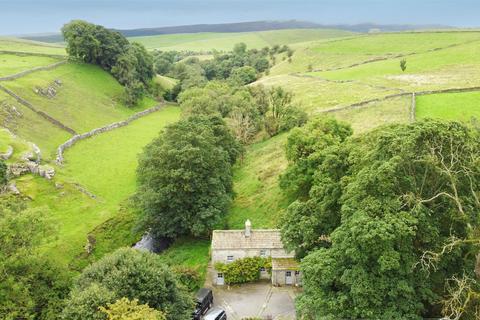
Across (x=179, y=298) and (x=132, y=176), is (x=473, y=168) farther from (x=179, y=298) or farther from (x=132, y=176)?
(x=132, y=176)

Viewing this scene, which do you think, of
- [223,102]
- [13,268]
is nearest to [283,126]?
[223,102]

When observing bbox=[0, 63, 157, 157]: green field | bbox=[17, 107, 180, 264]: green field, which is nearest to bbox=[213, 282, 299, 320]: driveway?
bbox=[17, 107, 180, 264]: green field

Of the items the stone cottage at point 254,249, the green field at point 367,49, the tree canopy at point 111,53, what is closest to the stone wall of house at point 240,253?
the stone cottage at point 254,249

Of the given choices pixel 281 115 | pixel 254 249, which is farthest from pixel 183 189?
pixel 281 115

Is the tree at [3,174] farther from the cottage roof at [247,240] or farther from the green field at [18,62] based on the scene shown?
→ the green field at [18,62]

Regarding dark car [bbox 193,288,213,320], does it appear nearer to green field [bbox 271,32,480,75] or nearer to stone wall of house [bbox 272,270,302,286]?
stone wall of house [bbox 272,270,302,286]
